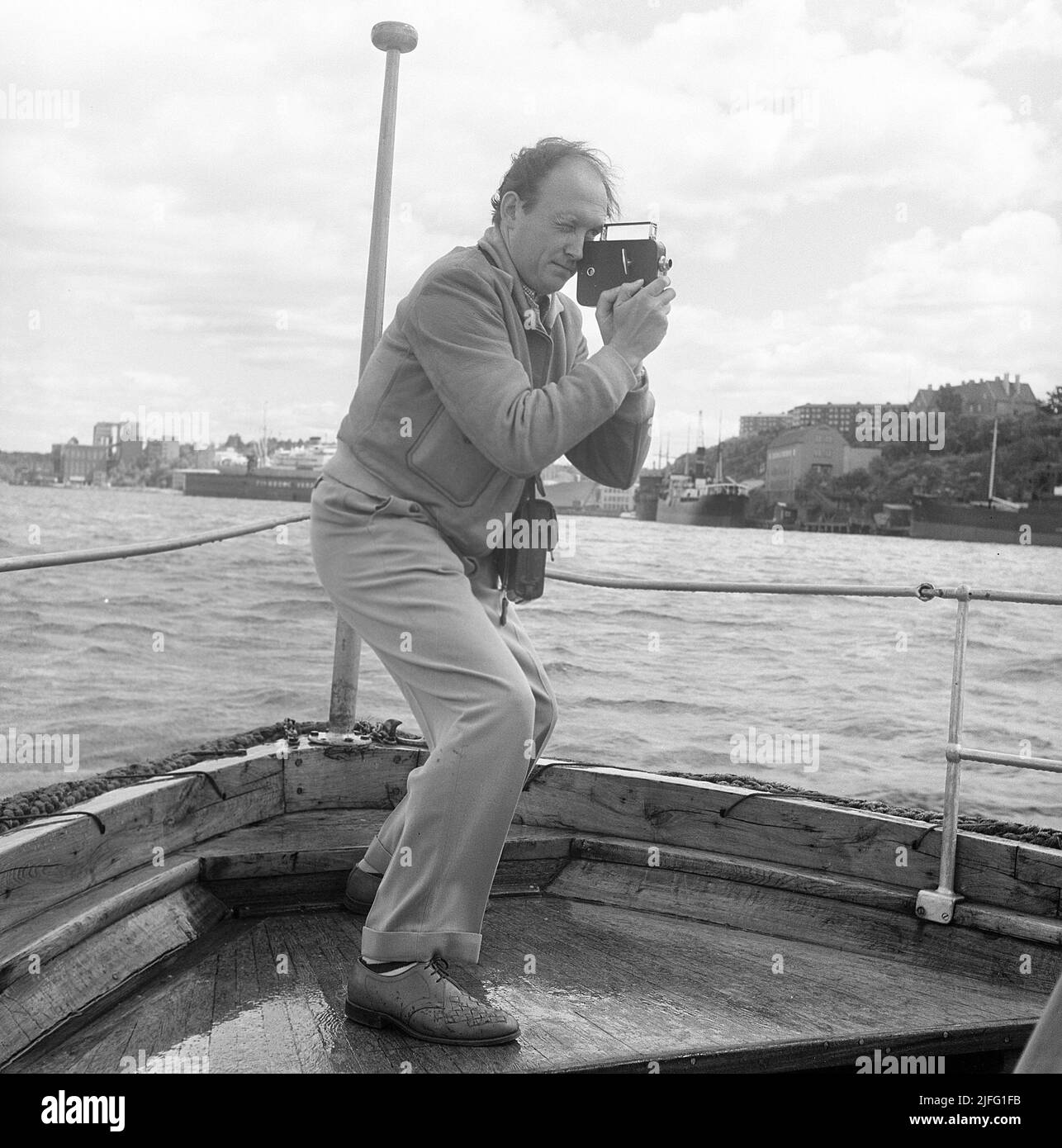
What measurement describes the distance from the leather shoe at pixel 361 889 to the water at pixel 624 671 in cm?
342

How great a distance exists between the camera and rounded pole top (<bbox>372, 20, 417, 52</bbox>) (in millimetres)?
2951

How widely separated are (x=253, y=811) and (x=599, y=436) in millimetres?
1201

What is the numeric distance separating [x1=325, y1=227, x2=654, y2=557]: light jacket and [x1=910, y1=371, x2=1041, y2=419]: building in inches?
2487

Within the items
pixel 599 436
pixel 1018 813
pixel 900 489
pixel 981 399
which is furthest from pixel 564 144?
pixel 981 399

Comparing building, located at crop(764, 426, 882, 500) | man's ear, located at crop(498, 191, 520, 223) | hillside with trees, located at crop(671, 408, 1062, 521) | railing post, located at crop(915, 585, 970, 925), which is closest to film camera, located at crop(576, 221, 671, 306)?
man's ear, located at crop(498, 191, 520, 223)

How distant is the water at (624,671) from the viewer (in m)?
10.3

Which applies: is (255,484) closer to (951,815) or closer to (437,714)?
(951,815)

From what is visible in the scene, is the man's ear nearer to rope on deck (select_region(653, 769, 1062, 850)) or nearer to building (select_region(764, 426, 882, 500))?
rope on deck (select_region(653, 769, 1062, 850))

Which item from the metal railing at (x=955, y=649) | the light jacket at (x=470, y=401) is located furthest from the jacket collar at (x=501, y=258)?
the metal railing at (x=955, y=649)

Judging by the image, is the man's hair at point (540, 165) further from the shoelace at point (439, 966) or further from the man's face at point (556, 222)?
the shoelace at point (439, 966)

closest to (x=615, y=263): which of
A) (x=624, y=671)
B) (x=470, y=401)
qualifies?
(x=470, y=401)

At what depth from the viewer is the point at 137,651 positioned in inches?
632

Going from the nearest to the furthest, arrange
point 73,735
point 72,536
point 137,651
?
point 73,735, point 137,651, point 72,536
